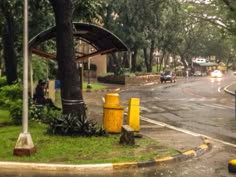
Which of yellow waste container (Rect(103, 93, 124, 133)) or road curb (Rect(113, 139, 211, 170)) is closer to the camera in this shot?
road curb (Rect(113, 139, 211, 170))

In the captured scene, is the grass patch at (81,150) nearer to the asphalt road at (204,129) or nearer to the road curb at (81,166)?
the road curb at (81,166)

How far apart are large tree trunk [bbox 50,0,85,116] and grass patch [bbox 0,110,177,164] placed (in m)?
1.21

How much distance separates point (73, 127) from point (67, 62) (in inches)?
82.3

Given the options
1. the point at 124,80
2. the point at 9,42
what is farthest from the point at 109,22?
the point at 9,42

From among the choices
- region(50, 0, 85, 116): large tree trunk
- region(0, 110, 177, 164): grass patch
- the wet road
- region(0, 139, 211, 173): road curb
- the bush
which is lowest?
the wet road

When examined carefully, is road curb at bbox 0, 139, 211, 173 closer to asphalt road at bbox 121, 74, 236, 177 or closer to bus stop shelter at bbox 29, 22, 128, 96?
asphalt road at bbox 121, 74, 236, 177

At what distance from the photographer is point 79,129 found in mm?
13555

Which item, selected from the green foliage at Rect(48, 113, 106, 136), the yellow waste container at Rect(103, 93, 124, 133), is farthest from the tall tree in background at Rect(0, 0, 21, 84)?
the green foliage at Rect(48, 113, 106, 136)

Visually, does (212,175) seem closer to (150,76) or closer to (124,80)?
(124,80)

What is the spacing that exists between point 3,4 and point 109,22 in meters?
31.7

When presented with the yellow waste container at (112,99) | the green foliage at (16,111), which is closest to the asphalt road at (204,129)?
the yellow waste container at (112,99)

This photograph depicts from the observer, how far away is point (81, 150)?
11695 millimetres

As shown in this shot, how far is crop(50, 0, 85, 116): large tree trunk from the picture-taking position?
14.4 metres

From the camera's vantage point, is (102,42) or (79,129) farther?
(102,42)
